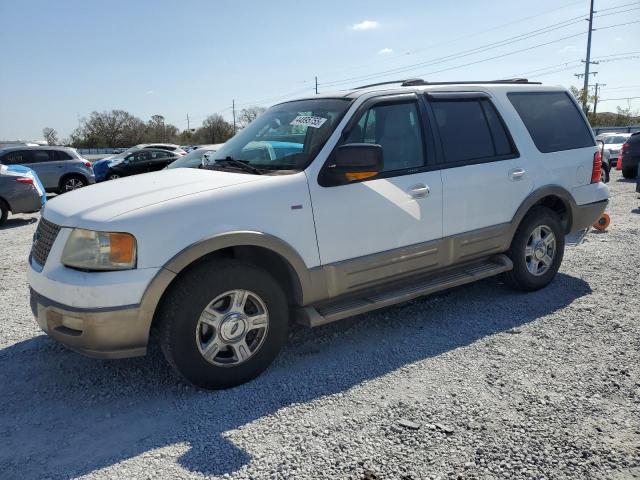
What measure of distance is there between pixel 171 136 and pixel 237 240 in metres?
72.0

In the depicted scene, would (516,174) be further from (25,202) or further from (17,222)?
(17,222)

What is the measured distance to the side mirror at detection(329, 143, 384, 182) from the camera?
3406mm

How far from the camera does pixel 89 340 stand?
9.71 ft

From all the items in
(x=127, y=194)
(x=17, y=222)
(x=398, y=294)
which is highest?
(x=127, y=194)

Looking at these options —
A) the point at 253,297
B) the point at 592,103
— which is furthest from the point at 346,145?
the point at 592,103

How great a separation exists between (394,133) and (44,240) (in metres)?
2.62

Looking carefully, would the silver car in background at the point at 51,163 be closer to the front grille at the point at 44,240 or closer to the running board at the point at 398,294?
the front grille at the point at 44,240

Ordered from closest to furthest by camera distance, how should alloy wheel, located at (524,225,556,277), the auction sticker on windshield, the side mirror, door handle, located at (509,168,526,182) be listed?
the side mirror, the auction sticker on windshield, door handle, located at (509,168,526,182), alloy wheel, located at (524,225,556,277)

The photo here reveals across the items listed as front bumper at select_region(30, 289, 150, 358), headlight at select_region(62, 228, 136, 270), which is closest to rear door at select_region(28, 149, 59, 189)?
front bumper at select_region(30, 289, 150, 358)

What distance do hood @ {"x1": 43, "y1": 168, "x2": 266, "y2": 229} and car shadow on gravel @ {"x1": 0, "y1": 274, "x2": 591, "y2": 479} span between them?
1.16 m

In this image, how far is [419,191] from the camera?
155 inches

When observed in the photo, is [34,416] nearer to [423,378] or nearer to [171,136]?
[423,378]

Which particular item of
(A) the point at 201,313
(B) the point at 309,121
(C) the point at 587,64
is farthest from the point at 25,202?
(C) the point at 587,64

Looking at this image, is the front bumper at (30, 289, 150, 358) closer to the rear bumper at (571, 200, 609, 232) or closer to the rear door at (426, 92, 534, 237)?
the rear door at (426, 92, 534, 237)
